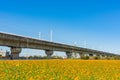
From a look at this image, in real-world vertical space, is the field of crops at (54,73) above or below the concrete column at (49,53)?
below

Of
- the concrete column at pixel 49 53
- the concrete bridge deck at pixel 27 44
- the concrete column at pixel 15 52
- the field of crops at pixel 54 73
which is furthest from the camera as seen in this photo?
the concrete column at pixel 49 53

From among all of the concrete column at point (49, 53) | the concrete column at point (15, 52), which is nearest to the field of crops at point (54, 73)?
the concrete column at point (15, 52)

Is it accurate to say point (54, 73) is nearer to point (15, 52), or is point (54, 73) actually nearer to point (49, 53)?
point (15, 52)

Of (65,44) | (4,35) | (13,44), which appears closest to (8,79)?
(4,35)

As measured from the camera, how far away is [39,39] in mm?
68250

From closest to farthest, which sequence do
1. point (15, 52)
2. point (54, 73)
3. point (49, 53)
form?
point (54, 73) < point (15, 52) < point (49, 53)

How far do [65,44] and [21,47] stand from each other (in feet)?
87.8

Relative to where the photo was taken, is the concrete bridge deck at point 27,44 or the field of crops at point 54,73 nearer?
the field of crops at point 54,73

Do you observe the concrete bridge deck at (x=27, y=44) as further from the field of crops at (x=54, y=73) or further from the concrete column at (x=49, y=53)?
the field of crops at (x=54, y=73)

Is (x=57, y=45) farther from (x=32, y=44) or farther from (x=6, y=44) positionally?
(x=6, y=44)

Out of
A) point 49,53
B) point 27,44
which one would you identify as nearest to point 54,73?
point 27,44

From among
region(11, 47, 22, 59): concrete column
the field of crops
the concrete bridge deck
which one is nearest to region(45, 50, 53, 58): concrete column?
the concrete bridge deck

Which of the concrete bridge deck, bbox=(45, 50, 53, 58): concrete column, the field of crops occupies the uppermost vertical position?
the concrete bridge deck

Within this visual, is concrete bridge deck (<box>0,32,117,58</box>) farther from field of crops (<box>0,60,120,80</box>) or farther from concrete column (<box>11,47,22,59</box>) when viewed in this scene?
field of crops (<box>0,60,120,80</box>)
